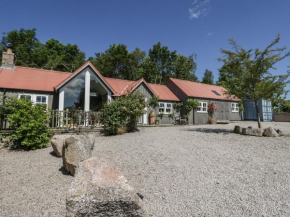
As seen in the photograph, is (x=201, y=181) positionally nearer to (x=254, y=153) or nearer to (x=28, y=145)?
(x=254, y=153)

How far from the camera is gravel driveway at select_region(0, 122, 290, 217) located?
117 inches

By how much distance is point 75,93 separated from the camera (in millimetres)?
13250

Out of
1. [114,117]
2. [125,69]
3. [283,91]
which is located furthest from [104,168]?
[125,69]

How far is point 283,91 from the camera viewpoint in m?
10.1

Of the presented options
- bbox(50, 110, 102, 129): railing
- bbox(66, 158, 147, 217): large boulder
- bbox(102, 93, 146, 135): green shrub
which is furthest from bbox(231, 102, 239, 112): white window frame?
bbox(66, 158, 147, 217): large boulder

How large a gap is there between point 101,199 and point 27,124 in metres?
6.87

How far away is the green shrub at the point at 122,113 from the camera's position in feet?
34.0

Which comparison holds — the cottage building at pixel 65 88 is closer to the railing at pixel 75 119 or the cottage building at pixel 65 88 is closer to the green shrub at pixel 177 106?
the green shrub at pixel 177 106

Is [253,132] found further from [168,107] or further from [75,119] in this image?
[75,119]

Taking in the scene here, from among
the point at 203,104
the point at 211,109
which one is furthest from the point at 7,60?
the point at 211,109

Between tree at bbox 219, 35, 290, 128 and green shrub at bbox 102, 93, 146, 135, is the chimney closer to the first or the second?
green shrub at bbox 102, 93, 146, 135

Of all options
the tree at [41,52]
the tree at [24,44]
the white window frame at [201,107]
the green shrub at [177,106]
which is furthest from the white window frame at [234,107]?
the tree at [24,44]

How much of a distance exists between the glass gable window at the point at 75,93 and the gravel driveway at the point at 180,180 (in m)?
6.87

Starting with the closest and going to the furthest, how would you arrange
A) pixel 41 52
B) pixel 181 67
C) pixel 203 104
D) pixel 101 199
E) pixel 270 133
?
pixel 101 199
pixel 270 133
pixel 203 104
pixel 41 52
pixel 181 67
